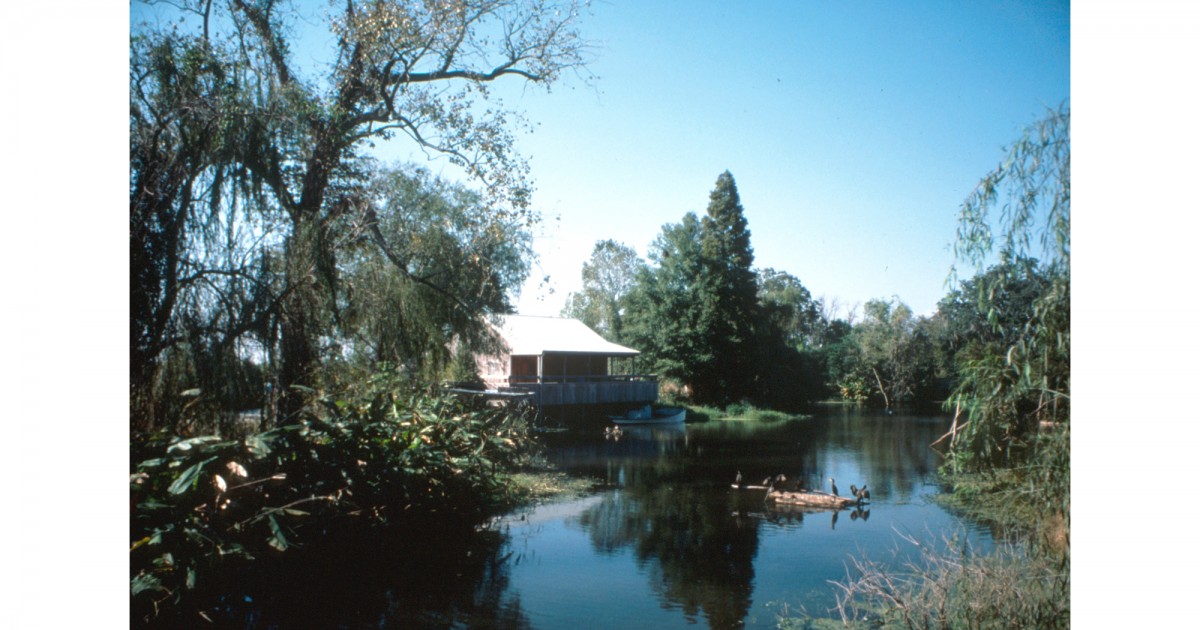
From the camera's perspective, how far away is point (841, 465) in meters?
7.25

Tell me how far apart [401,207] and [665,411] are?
643cm

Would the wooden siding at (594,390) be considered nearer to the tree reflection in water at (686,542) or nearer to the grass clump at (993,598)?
the tree reflection in water at (686,542)


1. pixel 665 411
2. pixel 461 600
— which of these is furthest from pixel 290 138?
pixel 665 411

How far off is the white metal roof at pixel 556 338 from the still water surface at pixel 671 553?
4305mm

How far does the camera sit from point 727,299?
19.6 feet

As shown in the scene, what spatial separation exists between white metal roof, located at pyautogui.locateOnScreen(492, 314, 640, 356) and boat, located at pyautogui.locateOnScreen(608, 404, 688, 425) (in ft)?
3.77

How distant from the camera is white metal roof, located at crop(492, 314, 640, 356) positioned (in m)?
11.8

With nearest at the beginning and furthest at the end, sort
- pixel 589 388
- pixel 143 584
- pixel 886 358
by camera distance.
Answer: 1. pixel 143 584
2. pixel 886 358
3. pixel 589 388

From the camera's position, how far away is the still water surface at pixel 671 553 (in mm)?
3320

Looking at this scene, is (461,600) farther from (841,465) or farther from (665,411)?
(665,411)

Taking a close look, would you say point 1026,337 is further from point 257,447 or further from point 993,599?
point 257,447

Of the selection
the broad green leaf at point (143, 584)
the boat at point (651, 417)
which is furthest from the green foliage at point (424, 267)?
the boat at point (651, 417)

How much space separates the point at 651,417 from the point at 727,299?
6178mm

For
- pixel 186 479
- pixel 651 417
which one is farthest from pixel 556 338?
pixel 186 479
